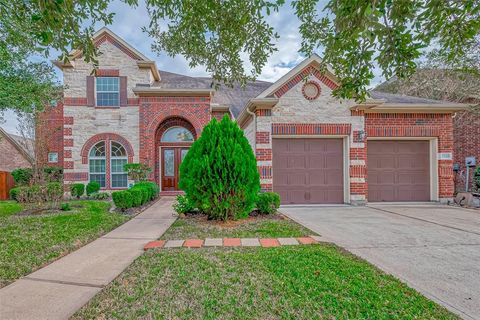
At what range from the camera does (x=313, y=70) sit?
887 cm

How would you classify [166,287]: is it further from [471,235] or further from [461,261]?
[471,235]

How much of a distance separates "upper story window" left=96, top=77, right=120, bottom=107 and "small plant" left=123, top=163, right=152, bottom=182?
326 cm

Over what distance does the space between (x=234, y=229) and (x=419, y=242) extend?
3.39 meters

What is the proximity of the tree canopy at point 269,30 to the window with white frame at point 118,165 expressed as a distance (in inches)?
289

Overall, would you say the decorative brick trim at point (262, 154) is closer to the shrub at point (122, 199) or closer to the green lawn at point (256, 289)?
the shrub at point (122, 199)

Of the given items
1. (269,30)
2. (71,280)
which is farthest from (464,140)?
(71,280)

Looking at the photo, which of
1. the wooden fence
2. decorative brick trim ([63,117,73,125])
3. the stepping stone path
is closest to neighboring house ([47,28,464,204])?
the stepping stone path

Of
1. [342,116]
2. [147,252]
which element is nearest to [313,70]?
[342,116]

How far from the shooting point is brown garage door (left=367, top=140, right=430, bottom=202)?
9.26 m

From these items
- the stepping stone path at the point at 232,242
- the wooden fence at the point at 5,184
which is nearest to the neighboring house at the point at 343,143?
the stepping stone path at the point at 232,242

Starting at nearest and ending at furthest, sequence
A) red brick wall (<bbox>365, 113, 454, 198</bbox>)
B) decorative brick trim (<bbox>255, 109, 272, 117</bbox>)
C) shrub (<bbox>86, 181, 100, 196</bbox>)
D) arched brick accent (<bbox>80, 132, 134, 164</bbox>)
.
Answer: decorative brick trim (<bbox>255, 109, 272, 117</bbox>)
red brick wall (<bbox>365, 113, 454, 198</bbox>)
shrub (<bbox>86, 181, 100, 196</bbox>)
arched brick accent (<bbox>80, 132, 134, 164</bbox>)

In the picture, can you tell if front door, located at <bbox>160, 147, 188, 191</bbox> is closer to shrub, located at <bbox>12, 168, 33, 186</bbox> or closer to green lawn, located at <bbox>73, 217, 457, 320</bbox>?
shrub, located at <bbox>12, 168, 33, 186</bbox>

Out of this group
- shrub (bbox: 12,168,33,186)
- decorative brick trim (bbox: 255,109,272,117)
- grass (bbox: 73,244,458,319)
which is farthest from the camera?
shrub (bbox: 12,168,33,186)

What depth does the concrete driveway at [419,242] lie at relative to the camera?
9.35 ft
